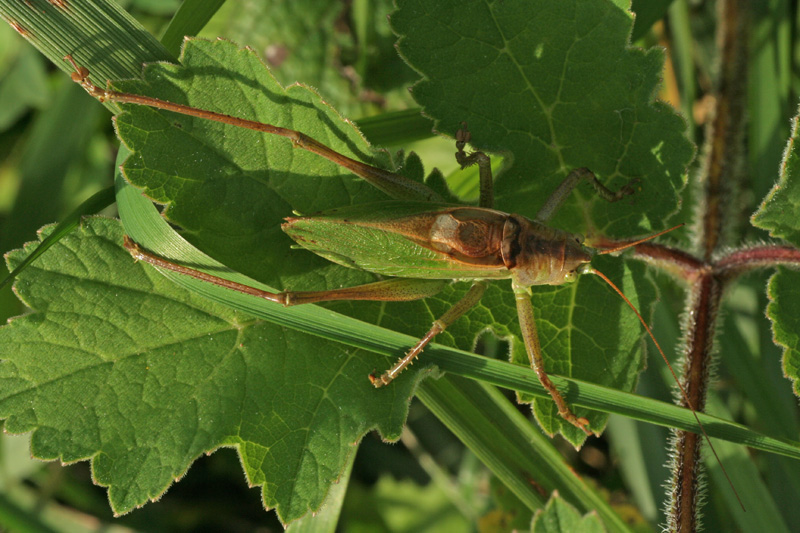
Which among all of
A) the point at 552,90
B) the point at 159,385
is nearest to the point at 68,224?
the point at 159,385

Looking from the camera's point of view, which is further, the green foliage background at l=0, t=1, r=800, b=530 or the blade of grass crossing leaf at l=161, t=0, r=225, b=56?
the blade of grass crossing leaf at l=161, t=0, r=225, b=56

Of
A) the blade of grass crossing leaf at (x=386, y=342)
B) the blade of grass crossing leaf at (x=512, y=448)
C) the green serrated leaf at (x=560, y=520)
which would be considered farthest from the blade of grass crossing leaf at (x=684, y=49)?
the green serrated leaf at (x=560, y=520)

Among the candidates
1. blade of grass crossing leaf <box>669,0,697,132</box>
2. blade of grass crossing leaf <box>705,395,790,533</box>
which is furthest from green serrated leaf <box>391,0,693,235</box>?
blade of grass crossing leaf <box>669,0,697,132</box>

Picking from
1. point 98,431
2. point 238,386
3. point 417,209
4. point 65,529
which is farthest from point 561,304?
point 65,529

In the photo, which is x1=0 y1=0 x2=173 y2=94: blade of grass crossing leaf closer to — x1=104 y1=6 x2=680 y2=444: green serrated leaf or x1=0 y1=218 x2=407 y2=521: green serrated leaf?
x1=104 y1=6 x2=680 y2=444: green serrated leaf

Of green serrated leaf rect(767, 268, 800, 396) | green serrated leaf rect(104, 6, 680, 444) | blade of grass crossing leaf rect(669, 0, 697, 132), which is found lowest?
green serrated leaf rect(104, 6, 680, 444)

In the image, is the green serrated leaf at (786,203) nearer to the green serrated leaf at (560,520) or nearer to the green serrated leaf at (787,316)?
the green serrated leaf at (787,316)
